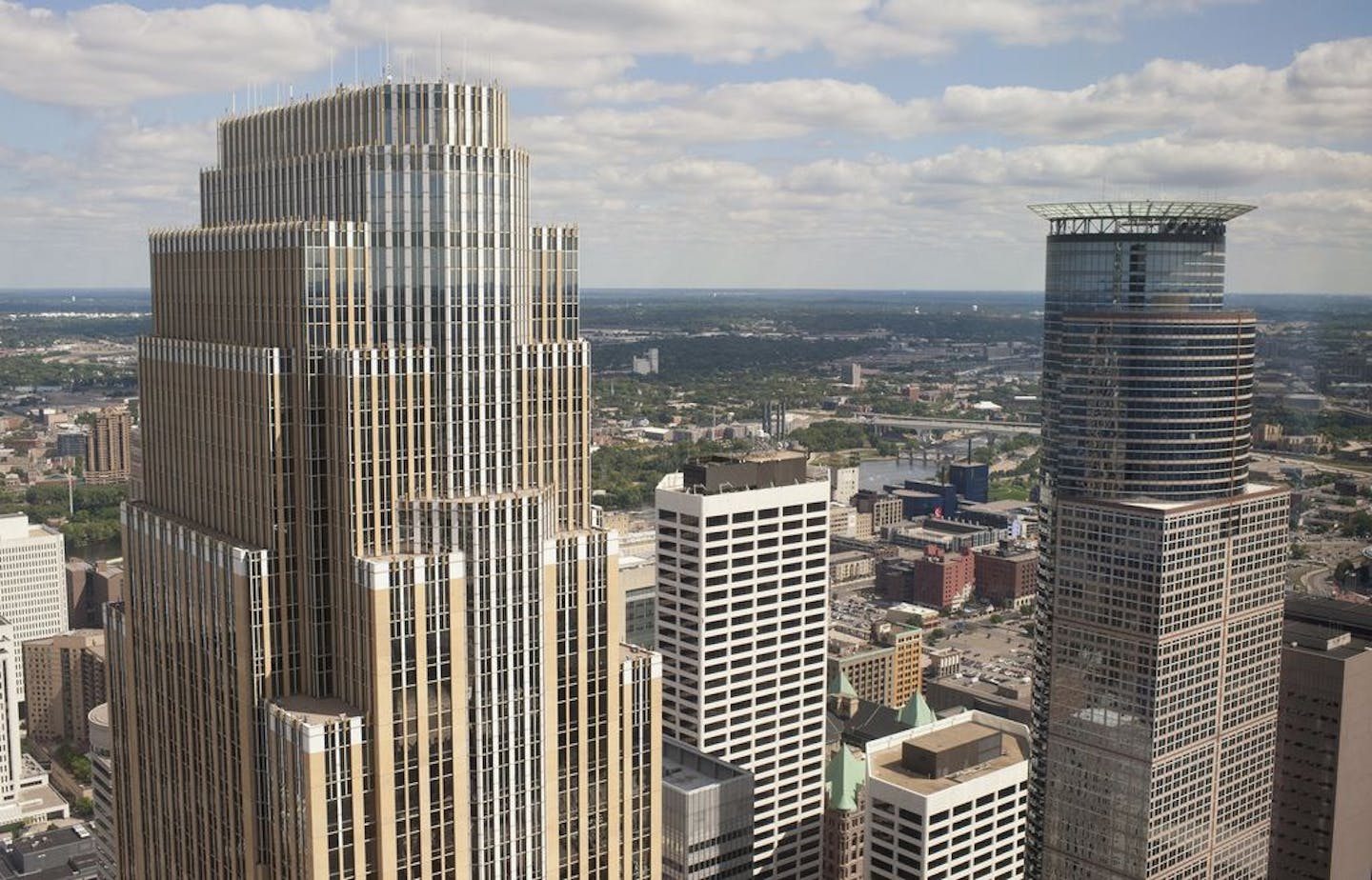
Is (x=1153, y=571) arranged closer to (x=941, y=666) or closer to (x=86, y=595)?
(x=941, y=666)

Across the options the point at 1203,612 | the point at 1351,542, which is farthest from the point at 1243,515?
the point at 1351,542

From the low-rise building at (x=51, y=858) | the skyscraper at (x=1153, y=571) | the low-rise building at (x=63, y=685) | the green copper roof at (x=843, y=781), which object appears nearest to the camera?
the skyscraper at (x=1153, y=571)

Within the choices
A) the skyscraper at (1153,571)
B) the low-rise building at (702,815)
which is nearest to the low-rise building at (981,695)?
the skyscraper at (1153,571)

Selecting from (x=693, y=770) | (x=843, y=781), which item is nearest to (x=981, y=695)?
(x=843, y=781)

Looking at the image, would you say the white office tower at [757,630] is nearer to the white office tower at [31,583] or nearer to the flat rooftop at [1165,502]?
the flat rooftop at [1165,502]

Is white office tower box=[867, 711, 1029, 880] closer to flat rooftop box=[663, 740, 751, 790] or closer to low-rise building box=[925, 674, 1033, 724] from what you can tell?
flat rooftop box=[663, 740, 751, 790]

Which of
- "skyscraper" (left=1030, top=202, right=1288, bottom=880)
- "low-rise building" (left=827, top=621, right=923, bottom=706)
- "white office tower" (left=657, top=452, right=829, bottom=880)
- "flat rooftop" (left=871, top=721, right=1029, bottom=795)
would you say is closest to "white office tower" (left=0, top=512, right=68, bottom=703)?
"low-rise building" (left=827, top=621, right=923, bottom=706)
